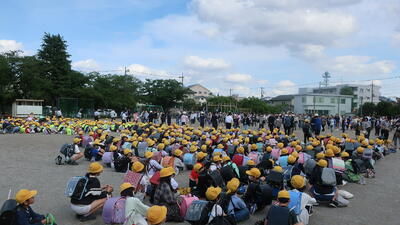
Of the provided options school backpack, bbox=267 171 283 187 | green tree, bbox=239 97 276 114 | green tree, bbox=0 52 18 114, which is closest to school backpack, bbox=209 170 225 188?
school backpack, bbox=267 171 283 187

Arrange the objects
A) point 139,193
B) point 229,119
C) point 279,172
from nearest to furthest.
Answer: point 279,172, point 139,193, point 229,119

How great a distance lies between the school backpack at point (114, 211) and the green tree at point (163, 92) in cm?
5306

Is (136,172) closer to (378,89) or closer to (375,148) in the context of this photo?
(375,148)

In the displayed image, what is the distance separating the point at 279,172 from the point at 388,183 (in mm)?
4755

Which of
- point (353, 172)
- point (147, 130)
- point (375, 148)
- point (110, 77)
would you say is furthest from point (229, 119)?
point (110, 77)

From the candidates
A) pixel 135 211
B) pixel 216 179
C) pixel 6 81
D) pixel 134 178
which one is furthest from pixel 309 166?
pixel 6 81

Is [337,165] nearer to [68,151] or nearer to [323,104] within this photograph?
[68,151]

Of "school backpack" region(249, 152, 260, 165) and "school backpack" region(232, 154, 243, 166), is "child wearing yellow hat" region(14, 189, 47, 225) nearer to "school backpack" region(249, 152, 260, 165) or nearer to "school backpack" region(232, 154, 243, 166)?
"school backpack" region(232, 154, 243, 166)

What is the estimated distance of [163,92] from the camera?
58.5 m

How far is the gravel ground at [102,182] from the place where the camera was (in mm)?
6344

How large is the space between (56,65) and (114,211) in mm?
43902

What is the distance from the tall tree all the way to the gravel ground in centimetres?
3040

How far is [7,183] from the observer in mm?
8391

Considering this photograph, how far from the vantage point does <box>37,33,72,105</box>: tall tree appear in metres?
42.3
